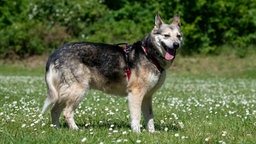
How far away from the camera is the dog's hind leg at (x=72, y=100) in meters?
7.94

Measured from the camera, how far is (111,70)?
8070 millimetres

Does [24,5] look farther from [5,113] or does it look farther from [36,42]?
[5,113]

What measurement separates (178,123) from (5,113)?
11.3ft

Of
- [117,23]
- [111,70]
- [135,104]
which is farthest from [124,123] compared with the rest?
[117,23]

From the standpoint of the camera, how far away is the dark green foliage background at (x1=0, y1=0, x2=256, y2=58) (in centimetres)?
3040

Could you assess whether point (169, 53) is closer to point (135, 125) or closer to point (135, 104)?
point (135, 104)

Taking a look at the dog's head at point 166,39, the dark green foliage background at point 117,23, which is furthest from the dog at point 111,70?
the dark green foliage background at point 117,23

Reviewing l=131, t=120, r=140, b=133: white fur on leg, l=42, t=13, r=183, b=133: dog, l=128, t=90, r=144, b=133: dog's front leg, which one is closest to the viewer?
l=131, t=120, r=140, b=133: white fur on leg

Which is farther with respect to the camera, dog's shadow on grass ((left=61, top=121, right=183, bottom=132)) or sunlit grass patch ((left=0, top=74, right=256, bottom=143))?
dog's shadow on grass ((left=61, top=121, right=183, bottom=132))

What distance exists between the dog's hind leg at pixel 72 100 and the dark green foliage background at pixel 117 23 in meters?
22.2

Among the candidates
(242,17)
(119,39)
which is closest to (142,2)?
(119,39)

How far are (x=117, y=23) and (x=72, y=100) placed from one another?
79.0 feet

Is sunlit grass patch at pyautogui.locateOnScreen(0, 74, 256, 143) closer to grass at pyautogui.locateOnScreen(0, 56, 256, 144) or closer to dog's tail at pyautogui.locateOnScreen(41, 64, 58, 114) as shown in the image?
grass at pyautogui.locateOnScreen(0, 56, 256, 144)

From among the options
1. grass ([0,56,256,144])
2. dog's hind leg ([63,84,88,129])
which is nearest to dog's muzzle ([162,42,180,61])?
grass ([0,56,256,144])
